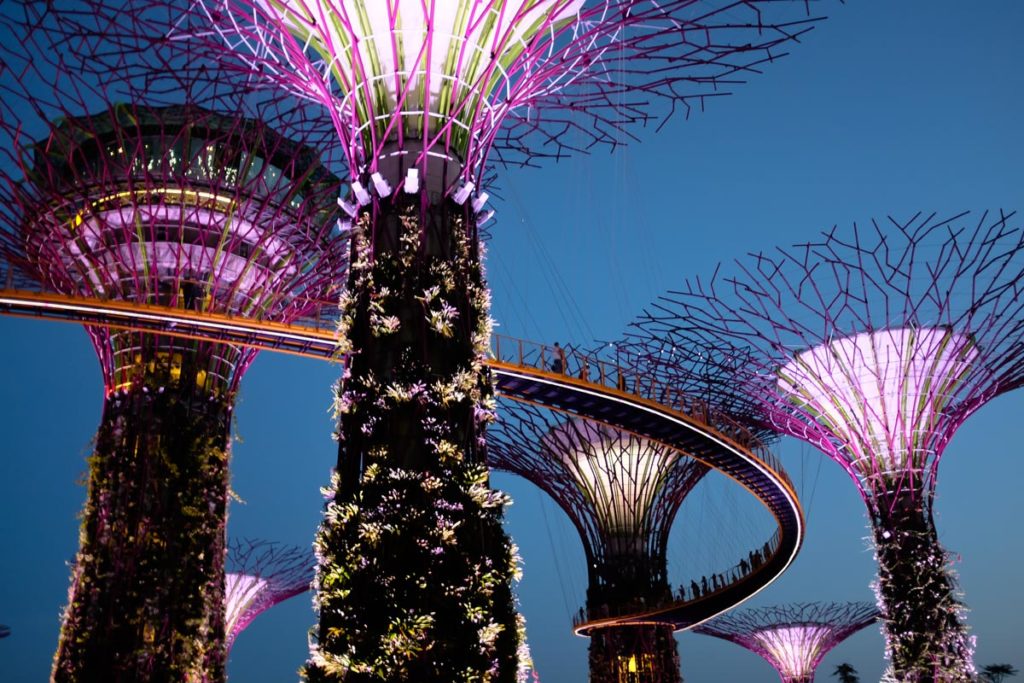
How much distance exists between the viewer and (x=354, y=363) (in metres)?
9.25

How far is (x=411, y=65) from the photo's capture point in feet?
32.8

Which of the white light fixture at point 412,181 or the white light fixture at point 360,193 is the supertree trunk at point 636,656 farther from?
the white light fixture at point 412,181

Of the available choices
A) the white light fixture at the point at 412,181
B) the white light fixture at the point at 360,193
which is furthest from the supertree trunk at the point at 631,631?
the white light fixture at the point at 412,181

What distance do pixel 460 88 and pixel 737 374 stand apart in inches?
640

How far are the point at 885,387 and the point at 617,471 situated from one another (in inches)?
435

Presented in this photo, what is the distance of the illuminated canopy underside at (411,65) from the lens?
986cm

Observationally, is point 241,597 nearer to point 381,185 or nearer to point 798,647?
point 798,647

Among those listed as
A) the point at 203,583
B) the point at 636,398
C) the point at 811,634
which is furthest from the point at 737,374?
the point at 811,634

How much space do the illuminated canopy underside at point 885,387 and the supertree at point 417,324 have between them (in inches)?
535

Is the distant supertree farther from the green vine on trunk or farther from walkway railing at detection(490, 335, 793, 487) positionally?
the green vine on trunk

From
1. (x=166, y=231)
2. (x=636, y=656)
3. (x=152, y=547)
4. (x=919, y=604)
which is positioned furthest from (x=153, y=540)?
(x=636, y=656)

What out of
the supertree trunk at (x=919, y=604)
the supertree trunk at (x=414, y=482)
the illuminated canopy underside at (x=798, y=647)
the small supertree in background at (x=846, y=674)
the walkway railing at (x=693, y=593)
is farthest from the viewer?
the small supertree in background at (x=846, y=674)

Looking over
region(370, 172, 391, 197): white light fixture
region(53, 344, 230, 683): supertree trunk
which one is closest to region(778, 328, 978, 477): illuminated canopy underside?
region(53, 344, 230, 683): supertree trunk

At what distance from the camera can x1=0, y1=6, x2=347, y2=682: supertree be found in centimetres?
1791
